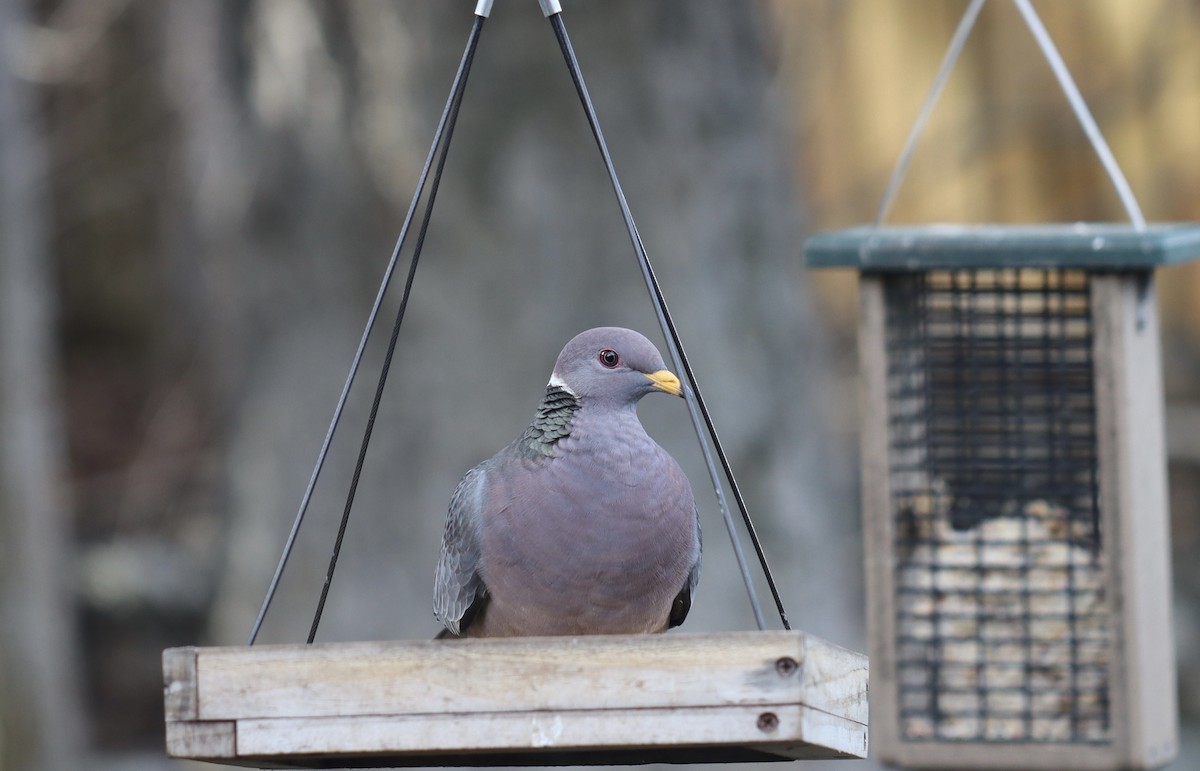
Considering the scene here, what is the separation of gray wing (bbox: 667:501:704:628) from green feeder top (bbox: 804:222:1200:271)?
1029 millimetres

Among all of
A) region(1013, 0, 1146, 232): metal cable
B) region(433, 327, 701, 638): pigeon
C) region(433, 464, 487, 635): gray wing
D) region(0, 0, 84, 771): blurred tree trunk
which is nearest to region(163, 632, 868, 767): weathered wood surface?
region(433, 327, 701, 638): pigeon

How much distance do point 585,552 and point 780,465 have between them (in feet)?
10.2

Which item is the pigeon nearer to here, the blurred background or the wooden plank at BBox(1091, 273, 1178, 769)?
the wooden plank at BBox(1091, 273, 1178, 769)

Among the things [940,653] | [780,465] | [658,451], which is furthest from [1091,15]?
[658,451]

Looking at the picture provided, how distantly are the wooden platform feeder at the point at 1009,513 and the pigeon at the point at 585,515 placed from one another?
1.12 metres

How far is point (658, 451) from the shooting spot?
115 inches

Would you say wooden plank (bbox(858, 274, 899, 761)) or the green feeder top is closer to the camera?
the green feeder top

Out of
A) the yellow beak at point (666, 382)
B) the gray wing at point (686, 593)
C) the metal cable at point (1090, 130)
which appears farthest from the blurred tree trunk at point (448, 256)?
the yellow beak at point (666, 382)

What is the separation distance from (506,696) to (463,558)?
0.55 m

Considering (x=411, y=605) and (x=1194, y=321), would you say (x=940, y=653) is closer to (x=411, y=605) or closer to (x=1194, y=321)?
(x=411, y=605)

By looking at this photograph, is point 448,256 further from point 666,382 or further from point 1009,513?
point 666,382

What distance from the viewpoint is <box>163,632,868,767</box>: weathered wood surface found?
2441 mm

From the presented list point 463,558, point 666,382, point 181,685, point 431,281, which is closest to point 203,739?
point 181,685

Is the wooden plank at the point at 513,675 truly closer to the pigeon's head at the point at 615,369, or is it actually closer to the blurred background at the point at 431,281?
the pigeon's head at the point at 615,369
